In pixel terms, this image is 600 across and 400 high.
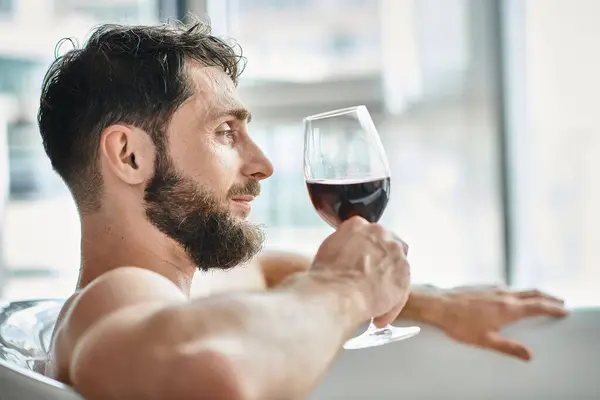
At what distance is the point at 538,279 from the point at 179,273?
1.69 metres

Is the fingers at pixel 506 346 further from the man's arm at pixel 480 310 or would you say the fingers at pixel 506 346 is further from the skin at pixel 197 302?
the skin at pixel 197 302

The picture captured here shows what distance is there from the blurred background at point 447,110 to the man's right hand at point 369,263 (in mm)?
1649

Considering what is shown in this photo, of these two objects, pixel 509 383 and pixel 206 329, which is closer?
pixel 206 329

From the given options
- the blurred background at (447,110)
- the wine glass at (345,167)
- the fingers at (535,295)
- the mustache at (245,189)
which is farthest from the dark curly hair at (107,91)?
the blurred background at (447,110)

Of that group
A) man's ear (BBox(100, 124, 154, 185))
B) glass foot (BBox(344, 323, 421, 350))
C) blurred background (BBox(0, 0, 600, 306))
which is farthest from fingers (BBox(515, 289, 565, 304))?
blurred background (BBox(0, 0, 600, 306))

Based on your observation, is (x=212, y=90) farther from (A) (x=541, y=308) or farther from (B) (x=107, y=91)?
(A) (x=541, y=308)

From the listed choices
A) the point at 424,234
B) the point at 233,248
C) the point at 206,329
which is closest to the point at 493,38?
the point at 424,234

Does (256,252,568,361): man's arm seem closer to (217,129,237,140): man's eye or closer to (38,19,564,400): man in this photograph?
(38,19,564,400): man

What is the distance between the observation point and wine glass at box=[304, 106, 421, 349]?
103 cm

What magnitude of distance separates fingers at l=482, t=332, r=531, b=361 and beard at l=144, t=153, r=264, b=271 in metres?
0.52

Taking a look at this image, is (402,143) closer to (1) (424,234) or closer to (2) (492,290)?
(1) (424,234)

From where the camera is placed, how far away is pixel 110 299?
84 cm

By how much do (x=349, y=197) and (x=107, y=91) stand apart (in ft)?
1.43

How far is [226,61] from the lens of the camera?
1314 millimetres
